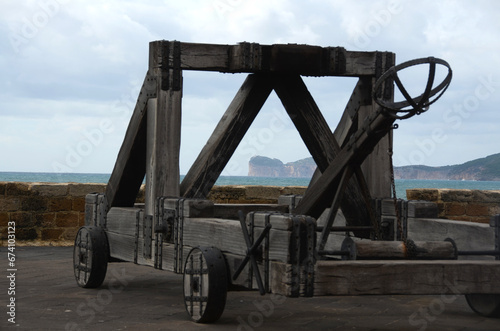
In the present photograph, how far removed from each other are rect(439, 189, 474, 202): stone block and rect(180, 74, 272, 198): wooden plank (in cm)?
580

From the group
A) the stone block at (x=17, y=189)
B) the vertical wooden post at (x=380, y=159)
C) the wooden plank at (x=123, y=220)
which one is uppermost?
the vertical wooden post at (x=380, y=159)

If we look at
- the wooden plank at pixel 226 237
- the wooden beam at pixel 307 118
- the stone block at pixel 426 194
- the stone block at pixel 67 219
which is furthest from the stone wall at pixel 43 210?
the wooden plank at pixel 226 237

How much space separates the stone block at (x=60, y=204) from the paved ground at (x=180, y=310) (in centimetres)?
361

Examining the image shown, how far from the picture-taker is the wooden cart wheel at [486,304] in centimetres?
554

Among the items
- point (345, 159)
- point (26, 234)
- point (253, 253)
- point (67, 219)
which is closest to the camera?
point (253, 253)

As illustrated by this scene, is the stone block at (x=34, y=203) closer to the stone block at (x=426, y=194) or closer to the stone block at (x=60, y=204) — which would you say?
the stone block at (x=60, y=204)

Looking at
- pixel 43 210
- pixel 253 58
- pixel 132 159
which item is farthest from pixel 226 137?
pixel 43 210

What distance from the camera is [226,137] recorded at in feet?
21.0

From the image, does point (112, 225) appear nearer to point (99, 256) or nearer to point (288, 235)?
point (99, 256)

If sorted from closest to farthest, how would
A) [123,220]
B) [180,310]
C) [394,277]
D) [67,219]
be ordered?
[394,277], [180,310], [123,220], [67,219]

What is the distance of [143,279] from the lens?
7.75 meters

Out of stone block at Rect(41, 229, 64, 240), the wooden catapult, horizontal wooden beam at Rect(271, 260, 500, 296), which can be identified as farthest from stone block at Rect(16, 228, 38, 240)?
horizontal wooden beam at Rect(271, 260, 500, 296)

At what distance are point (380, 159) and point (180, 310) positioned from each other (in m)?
2.32

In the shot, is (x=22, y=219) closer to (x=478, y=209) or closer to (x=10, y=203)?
(x=10, y=203)
